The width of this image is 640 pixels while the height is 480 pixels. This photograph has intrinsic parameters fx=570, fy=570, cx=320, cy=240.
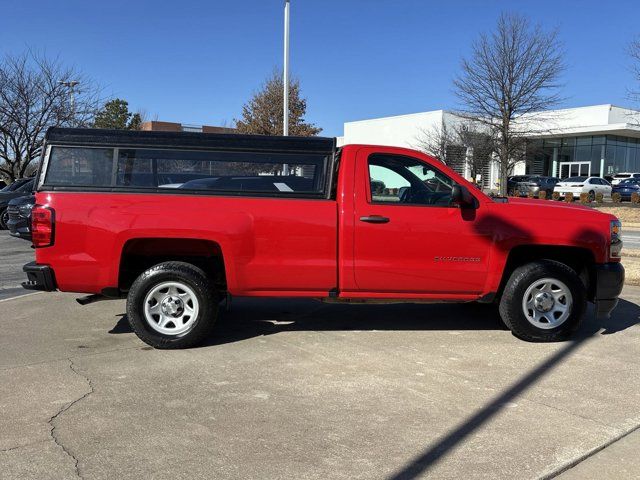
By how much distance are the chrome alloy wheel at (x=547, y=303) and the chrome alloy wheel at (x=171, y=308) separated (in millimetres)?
3318

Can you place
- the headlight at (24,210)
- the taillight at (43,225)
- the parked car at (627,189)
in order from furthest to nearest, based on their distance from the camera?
the parked car at (627,189)
the headlight at (24,210)
the taillight at (43,225)

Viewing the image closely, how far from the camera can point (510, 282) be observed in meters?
5.72

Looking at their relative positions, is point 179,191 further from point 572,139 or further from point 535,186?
point 572,139

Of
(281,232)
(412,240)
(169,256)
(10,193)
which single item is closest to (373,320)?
(412,240)

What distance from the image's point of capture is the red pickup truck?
537 cm

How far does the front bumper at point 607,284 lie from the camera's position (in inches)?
226

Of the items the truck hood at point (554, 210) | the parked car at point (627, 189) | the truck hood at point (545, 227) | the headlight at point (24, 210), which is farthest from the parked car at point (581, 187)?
the truck hood at point (545, 227)

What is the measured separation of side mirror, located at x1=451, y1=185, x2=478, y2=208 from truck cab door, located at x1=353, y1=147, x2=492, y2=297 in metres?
0.06

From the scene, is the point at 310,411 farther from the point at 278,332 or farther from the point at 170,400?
the point at 278,332

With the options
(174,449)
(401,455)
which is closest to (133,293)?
(174,449)

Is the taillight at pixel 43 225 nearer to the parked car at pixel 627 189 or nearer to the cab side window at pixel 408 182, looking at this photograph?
the cab side window at pixel 408 182

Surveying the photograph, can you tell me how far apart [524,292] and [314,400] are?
8.55 feet

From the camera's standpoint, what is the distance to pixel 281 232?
5.43 metres

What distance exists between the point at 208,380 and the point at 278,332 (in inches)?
61.7
